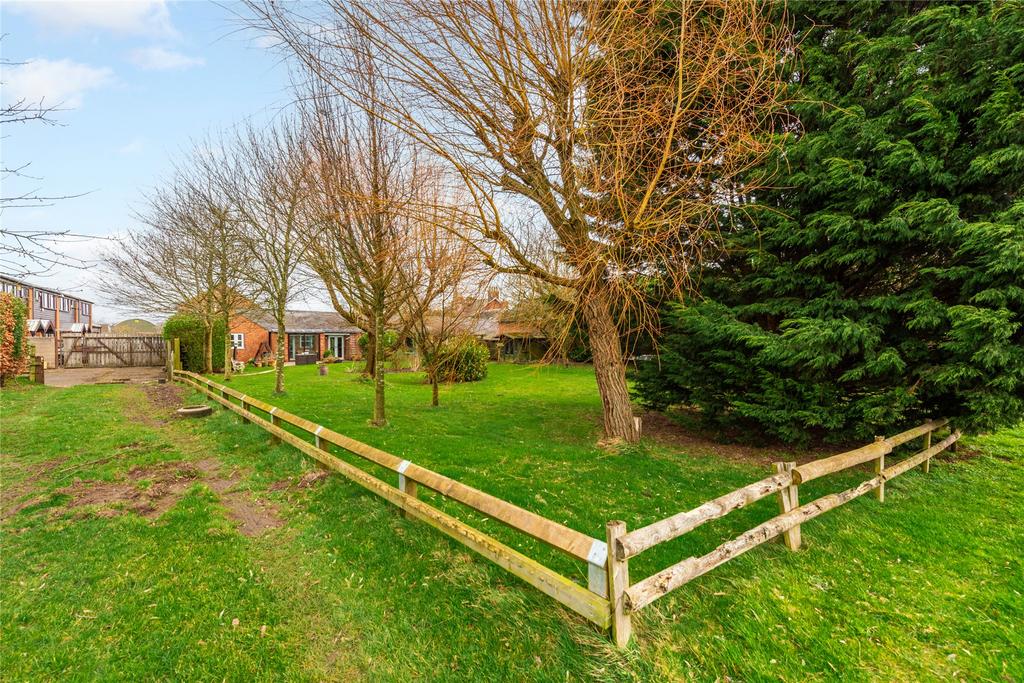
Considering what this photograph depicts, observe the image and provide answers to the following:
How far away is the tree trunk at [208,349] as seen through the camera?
20.5 meters

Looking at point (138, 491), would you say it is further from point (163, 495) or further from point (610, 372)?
point (610, 372)

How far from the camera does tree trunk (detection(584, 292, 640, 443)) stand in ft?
25.8

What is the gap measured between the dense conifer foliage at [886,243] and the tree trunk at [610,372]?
1311mm

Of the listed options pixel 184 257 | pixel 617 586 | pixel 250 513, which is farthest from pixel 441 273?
pixel 184 257

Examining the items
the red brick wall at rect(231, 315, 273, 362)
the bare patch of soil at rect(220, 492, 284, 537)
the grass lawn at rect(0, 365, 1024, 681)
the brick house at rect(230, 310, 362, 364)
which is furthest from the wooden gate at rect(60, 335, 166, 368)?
the bare patch of soil at rect(220, 492, 284, 537)

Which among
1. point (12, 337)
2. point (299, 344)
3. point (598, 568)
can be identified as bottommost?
point (598, 568)

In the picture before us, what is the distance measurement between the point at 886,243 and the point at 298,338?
115 feet

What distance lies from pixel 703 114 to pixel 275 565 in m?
9.34

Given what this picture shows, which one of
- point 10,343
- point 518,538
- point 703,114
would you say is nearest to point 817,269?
point 703,114

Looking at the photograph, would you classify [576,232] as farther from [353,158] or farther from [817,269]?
[353,158]

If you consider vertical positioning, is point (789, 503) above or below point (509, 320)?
below

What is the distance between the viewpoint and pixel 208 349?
826 inches

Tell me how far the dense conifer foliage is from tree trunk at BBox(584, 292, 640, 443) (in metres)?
1.31

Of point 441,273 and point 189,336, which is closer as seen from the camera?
point 441,273
